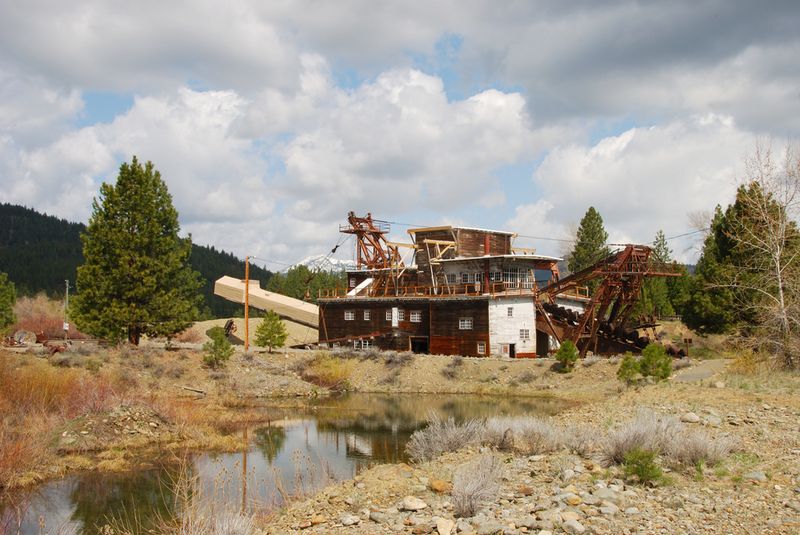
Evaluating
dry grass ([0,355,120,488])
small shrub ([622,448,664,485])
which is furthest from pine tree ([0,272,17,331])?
small shrub ([622,448,664,485])

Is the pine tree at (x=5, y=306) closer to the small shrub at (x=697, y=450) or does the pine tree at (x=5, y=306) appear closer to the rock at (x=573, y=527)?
the small shrub at (x=697, y=450)

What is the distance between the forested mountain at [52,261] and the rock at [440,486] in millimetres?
78003

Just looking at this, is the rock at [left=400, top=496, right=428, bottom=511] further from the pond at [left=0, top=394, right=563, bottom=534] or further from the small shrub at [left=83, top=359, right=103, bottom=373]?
the small shrub at [left=83, top=359, right=103, bottom=373]

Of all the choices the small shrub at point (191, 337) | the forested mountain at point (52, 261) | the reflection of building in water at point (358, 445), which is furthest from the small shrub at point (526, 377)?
the forested mountain at point (52, 261)

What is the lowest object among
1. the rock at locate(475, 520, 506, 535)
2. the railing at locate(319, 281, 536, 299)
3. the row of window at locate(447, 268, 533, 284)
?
the rock at locate(475, 520, 506, 535)

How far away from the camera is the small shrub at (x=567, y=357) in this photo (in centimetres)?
3784

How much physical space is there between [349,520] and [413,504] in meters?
1.11

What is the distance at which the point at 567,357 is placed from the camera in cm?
3775

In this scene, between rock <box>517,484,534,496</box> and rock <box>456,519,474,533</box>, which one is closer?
rock <box>456,519,474,533</box>

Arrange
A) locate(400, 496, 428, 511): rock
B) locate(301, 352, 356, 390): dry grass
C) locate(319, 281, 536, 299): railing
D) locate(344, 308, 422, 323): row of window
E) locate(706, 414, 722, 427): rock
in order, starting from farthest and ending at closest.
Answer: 1. locate(344, 308, 422, 323): row of window
2. locate(319, 281, 536, 299): railing
3. locate(301, 352, 356, 390): dry grass
4. locate(706, 414, 722, 427): rock
5. locate(400, 496, 428, 511): rock

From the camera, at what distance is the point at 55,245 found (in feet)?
507

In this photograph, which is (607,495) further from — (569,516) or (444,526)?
(444,526)

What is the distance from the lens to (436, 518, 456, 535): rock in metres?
9.68

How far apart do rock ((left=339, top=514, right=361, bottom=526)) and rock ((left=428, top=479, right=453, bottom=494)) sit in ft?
6.38
